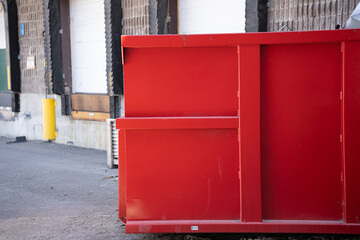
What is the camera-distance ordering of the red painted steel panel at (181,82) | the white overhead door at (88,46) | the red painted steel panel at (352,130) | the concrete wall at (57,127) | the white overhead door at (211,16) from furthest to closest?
the white overhead door at (88,46)
the concrete wall at (57,127)
the white overhead door at (211,16)
the red painted steel panel at (181,82)
the red painted steel panel at (352,130)

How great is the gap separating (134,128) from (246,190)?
105cm

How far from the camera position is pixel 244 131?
12.9 ft

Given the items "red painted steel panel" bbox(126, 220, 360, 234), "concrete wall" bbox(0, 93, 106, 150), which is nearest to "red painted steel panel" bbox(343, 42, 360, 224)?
Result: "red painted steel panel" bbox(126, 220, 360, 234)

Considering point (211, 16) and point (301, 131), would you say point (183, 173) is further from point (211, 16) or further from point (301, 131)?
point (211, 16)

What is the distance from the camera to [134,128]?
156 inches

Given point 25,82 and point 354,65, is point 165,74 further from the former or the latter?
point 25,82

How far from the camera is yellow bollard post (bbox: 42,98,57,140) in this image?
41.6ft

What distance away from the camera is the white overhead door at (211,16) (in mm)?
8922

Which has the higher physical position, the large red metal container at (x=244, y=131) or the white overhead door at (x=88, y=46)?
the white overhead door at (x=88, y=46)

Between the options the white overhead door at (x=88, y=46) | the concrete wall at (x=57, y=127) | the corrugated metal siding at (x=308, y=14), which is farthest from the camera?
the white overhead door at (x=88, y=46)

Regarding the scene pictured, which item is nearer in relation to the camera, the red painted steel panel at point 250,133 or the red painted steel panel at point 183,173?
the red painted steel panel at point 250,133

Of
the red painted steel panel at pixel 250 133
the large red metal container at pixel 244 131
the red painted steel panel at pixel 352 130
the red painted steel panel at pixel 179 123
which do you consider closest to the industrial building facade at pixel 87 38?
the red painted steel panel at pixel 352 130

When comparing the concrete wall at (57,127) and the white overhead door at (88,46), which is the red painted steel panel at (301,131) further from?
the white overhead door at (88,46)

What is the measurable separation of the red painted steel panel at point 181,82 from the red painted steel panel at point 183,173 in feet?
0.60
